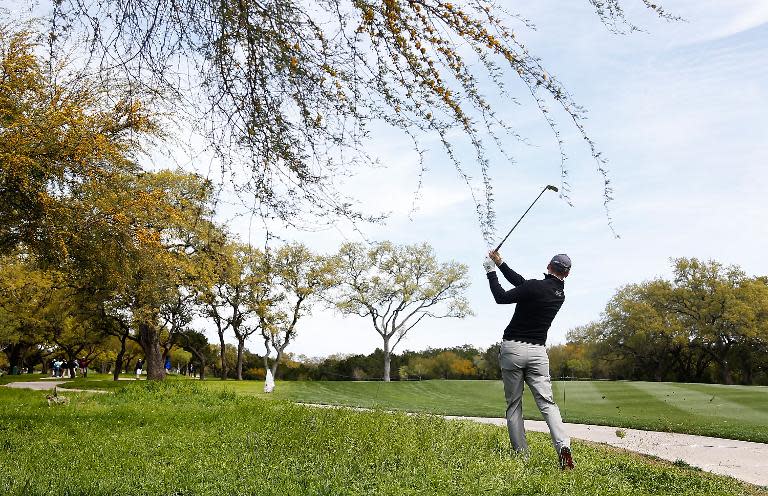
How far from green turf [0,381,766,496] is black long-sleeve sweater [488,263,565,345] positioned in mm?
1260

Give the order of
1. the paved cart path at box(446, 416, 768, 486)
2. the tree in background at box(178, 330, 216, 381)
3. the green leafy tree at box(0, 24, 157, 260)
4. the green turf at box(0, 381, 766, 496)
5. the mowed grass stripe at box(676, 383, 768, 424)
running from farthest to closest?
the tree in background at box(178, 330, 216, 381) → the mowed grass stripe at box(676, 383, 768, 424) → the green leafy tree at box(0, 24, 157, 260) → the paved cart path at box(446, 416, 768, 486) → the green turf at box(0, 381, 766, 496)

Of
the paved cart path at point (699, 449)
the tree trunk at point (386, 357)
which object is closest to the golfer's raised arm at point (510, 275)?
the paved cart path at point (699, 449)

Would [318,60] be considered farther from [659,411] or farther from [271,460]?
[659,411]

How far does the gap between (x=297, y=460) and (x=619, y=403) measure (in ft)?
65.4

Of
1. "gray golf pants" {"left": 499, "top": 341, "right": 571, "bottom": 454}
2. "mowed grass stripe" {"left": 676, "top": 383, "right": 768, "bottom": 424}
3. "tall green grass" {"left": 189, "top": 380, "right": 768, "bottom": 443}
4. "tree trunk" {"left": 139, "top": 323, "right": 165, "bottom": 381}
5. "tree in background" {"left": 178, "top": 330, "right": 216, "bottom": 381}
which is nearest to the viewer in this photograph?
"gray golf pants" {"left": 499, "top": 341, "right": 571, "bottom": 454}

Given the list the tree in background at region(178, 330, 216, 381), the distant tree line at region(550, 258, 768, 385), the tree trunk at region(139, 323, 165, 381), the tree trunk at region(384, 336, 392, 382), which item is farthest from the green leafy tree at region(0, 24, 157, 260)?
the distant tree line at region(550, 258, 768, 385)

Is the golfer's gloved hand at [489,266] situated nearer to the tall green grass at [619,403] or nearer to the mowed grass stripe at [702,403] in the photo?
the tall green grass at [619,403]

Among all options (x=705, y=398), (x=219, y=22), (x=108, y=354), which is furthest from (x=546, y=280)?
(x=108, y=354)

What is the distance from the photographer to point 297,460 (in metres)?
6.81

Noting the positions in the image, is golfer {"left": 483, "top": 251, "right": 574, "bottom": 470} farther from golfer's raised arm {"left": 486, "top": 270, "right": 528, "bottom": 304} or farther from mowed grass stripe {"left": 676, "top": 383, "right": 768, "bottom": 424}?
mowed grass stripe {"left": 676, "top": 383, "right": 768, "bottom": 424}

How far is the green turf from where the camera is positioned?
5.42m

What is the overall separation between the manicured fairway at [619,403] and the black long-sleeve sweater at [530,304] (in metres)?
5.97

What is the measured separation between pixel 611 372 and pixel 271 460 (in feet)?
178

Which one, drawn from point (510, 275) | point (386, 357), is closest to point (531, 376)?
point (510, 275)
